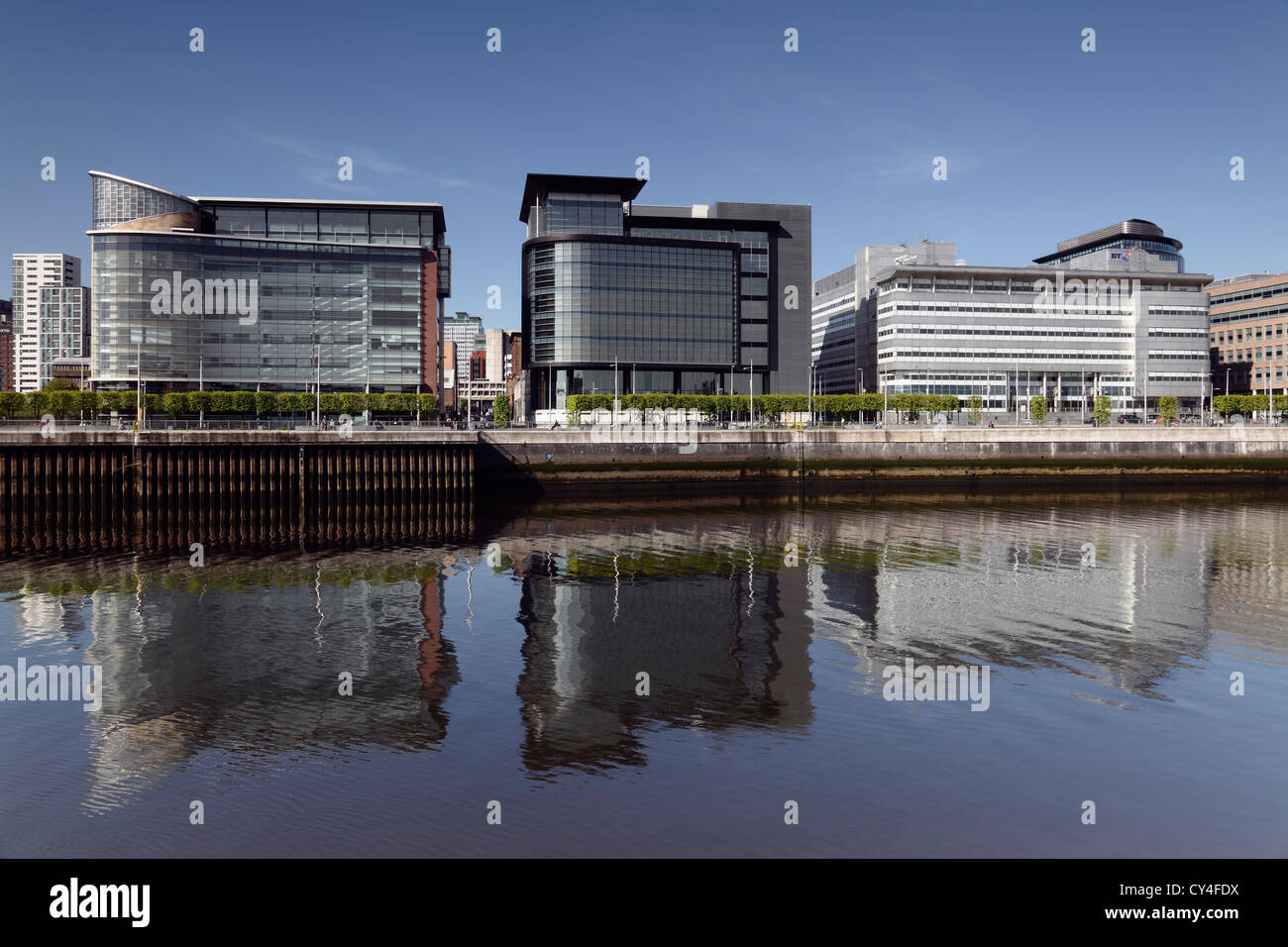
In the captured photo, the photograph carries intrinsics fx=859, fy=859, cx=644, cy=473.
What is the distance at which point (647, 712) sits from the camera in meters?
22.6

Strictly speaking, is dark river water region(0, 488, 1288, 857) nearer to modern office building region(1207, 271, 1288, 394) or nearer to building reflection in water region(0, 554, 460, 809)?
building reflection in water region(0, 554, 460, 809)

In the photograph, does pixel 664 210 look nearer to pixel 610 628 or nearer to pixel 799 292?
pixel 799 292

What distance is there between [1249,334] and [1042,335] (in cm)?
5615

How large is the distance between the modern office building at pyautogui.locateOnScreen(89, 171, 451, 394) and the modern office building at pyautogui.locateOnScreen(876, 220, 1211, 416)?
90.2m

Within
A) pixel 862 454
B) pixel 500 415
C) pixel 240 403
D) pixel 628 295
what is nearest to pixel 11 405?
pixel 240 403

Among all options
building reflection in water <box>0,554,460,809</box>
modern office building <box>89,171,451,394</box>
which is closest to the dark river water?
building reflection in water <box>0,554,460,809</box>

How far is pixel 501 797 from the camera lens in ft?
57.0

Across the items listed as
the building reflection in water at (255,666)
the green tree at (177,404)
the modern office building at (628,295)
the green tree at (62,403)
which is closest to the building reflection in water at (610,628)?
the building reflection in water at (255,666)

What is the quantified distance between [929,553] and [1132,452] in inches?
2344

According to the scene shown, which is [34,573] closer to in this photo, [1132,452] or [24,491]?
[24,491]

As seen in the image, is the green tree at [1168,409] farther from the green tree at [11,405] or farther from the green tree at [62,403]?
the green tree at [11,405]

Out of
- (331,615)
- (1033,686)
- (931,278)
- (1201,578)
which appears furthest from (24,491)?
(931,278)

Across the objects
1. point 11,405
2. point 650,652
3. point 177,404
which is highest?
point 177,404

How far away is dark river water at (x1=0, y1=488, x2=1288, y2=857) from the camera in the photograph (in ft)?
53.2
